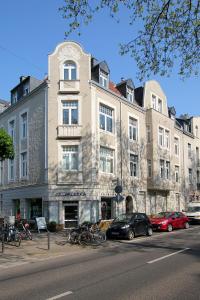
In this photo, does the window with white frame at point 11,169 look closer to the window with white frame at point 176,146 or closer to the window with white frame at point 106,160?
the window with white frame at point 106,160

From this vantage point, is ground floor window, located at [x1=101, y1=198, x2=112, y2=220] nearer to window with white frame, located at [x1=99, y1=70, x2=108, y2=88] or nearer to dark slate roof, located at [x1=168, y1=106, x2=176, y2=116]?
window with white frame, located at [x1=99, y1=70, x2=108, y2=88]

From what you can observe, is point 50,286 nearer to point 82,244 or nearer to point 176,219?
point 82,244

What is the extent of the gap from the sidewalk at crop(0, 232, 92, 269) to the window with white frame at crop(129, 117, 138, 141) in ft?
48.4

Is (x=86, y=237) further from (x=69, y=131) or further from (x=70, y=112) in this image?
(x=70, y=112)

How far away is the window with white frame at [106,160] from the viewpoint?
28.3 m

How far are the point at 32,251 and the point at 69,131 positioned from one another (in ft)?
39.8

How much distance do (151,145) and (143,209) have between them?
230 inches

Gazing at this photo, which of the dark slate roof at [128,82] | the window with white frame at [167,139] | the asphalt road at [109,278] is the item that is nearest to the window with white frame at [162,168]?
the window with white frame at [167,139]

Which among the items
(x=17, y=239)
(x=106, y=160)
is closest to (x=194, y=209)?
(x=106, y=160)

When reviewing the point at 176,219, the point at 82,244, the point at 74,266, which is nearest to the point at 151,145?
the point at 176,219

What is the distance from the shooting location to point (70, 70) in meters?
27.8

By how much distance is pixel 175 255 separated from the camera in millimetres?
13430

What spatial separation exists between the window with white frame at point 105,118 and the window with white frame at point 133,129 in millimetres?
2998

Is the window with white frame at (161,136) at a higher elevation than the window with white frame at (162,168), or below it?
higher
